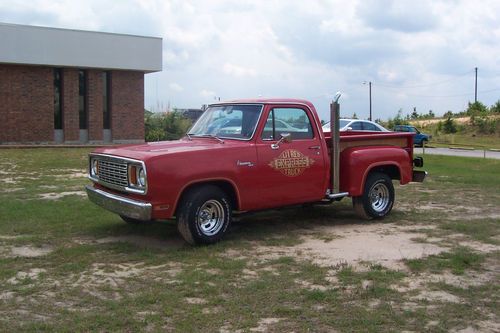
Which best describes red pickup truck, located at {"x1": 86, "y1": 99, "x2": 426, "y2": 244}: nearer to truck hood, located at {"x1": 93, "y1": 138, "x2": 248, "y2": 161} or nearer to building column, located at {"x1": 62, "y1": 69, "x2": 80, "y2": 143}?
truck hood, located at {"x1": 93, "y1": 138, "x2": 248, "y2": 161}

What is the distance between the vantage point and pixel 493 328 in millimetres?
4504

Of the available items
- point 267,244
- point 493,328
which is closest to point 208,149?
point 267,244

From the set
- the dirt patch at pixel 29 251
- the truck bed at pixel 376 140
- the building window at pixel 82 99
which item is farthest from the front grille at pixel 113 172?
the building window at pixel 82 99

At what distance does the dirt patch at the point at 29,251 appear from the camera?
666cm

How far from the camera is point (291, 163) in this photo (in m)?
7.88

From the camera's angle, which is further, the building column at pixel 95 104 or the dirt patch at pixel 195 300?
the building column at pixel 95 104

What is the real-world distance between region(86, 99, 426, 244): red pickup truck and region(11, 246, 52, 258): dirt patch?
91cm

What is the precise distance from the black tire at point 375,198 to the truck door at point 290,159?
1.04m

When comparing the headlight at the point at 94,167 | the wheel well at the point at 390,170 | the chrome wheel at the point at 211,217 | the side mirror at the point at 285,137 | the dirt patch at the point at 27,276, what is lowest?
the dirt patch at the point at 27,276

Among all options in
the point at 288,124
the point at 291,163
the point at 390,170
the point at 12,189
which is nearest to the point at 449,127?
the point at 390,170

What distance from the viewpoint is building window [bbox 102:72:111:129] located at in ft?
97.5

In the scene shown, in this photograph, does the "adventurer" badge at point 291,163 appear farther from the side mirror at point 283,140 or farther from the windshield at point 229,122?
the windshield at point 229,122

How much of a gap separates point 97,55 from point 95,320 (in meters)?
25.7

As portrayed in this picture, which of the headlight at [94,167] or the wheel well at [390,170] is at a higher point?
the headlight at [94,167]
